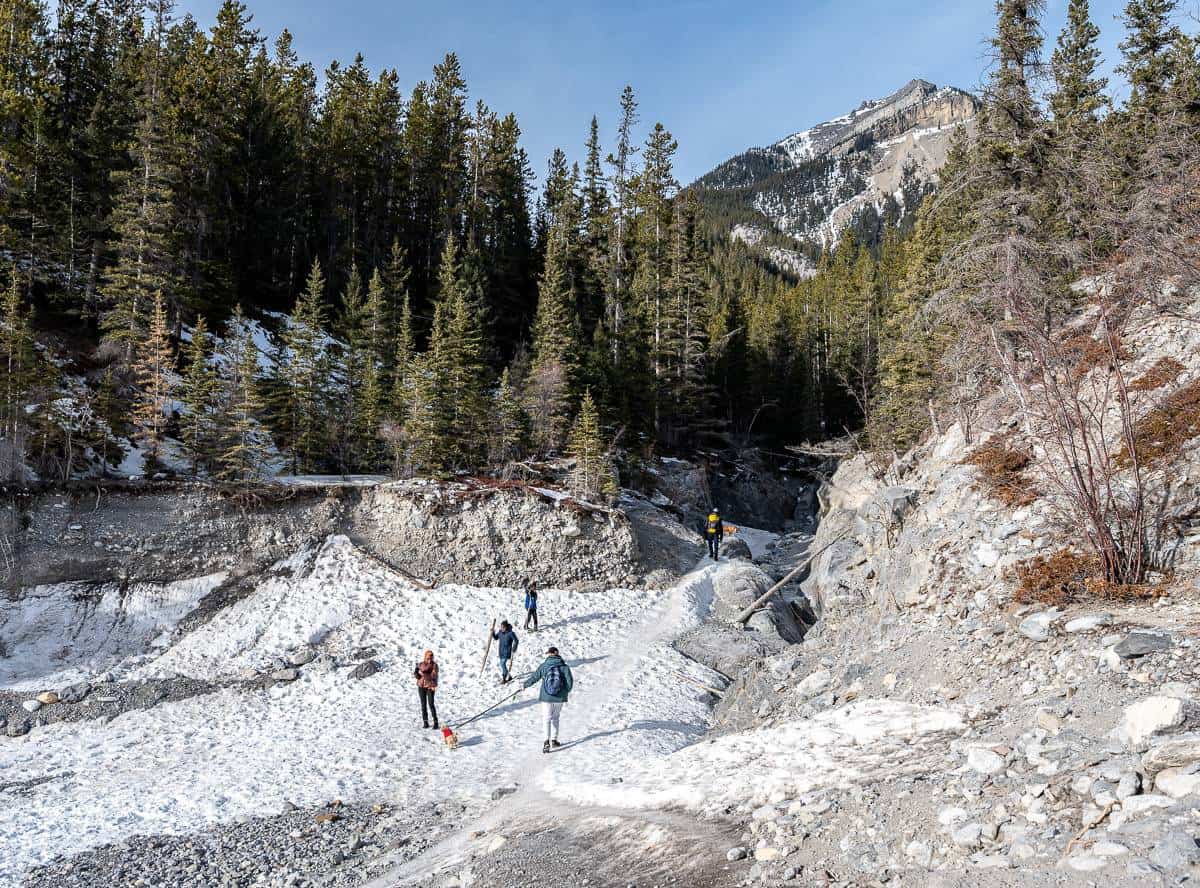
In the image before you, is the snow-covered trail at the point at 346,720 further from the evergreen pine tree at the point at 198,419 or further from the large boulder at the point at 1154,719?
the large boulder at the point at 1154,719

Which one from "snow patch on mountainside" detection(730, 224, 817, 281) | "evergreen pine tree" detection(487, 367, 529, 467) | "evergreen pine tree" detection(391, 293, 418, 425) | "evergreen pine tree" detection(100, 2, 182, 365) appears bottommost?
"evergreen pine tree" detection(487, 367, 529, 467)

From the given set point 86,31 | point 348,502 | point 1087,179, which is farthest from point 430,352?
point 86,31

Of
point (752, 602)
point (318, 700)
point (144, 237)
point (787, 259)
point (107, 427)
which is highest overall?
point (787, 259)

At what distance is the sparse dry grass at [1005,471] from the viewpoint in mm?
10836

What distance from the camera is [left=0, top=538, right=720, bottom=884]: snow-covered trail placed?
10039mm

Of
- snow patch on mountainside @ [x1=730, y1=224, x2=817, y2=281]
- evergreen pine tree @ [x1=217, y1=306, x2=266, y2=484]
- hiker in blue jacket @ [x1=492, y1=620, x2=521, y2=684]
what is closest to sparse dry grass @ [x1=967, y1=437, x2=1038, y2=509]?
hiker in blue jacket @ [x1=492, y1=620, x2=521, y2=684]

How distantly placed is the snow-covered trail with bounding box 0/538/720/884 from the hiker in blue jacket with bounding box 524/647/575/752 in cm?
41

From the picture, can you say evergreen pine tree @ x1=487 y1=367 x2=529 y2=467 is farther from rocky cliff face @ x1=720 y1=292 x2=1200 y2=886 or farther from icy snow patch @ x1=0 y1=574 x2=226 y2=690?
rocky cliff face @ x1=720 y1=292 x2=1200 y2=886

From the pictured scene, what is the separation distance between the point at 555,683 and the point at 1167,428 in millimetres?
10696

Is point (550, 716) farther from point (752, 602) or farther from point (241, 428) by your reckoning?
point (241, 428)

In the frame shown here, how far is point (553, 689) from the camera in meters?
11.1

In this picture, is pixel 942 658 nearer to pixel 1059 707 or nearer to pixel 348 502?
pixel 1059 707

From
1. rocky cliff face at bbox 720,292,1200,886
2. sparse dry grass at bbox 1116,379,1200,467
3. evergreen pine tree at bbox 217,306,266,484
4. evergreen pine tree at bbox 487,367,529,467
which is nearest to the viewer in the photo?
rocky cliff face at bbox 720,292,1200,886

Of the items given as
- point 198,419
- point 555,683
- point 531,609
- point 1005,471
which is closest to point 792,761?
point 555,683
